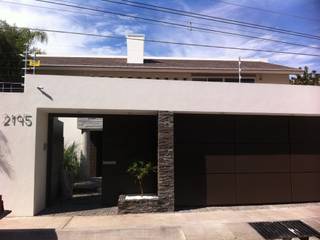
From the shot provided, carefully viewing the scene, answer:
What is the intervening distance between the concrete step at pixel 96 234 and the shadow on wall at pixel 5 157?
96.5 inches

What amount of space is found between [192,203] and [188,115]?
9.57 ft

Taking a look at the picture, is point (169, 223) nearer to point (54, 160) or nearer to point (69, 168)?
point (54, 160)

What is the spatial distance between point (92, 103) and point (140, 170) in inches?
106

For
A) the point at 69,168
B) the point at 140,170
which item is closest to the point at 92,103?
the point at 140,170

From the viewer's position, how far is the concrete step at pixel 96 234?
35.5 feet

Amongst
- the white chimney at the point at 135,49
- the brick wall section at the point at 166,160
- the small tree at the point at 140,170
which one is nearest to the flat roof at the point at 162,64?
the white chimney at the point at 135,49

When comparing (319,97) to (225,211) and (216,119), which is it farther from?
(225,211)

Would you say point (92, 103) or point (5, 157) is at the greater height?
point (92, 103)

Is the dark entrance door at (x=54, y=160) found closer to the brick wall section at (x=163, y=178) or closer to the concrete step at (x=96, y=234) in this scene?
the brick wall section at (x=163, y=178)

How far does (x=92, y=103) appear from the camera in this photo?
556 inches

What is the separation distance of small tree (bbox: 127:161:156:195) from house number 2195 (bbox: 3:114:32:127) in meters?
3.55

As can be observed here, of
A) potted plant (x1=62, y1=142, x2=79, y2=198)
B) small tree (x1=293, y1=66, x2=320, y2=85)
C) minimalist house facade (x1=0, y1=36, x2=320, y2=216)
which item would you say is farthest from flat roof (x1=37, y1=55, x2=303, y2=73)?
small tree (x1=293, y1=66, x2=320, y2=85)

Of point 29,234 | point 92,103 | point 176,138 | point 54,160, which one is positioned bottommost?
point 29,234

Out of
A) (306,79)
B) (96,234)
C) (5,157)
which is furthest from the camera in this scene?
(306,79)
